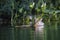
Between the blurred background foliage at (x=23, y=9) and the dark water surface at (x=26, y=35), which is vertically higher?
the blurred background foliage at (x=23, y=9)

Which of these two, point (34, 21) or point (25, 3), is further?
point (25, 3)

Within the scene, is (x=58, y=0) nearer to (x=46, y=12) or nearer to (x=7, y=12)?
(x=46, y=12)

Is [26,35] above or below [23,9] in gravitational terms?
below

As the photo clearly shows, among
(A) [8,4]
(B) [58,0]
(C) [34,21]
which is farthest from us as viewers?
(B) [58,0]

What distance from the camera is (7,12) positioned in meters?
40.1

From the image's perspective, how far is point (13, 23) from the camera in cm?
3722

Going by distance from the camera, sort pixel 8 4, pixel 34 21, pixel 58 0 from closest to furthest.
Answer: pixel 34 21 < pixel 8 4 < pixel 58 0

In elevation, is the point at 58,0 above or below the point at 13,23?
above

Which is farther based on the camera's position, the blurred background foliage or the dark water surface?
the blurred background foliage

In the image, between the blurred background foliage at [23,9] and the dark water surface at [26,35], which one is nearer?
the dark water surface at [26,35]

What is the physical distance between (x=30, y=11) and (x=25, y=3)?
1.32m

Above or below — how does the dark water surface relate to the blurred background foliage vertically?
below

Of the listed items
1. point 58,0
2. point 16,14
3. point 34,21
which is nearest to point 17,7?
point 16,14

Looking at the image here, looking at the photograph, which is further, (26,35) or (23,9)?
(23,9)
